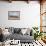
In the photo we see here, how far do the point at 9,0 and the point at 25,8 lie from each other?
0.94 meters

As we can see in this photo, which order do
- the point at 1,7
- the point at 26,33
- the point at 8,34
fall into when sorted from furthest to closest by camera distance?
the point at 1,7 → the point at 26,33 → the point at 8,34

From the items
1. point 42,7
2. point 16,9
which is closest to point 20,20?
point 16,9

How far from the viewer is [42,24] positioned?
19.5ft

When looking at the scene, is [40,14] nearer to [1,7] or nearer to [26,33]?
[26,33]

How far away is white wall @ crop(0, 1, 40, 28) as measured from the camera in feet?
19.2

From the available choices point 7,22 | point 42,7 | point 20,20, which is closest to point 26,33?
point 20,20

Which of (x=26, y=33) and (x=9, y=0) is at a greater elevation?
(x=9, y=0)

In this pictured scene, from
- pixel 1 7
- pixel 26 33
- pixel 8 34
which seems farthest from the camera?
pixel 1 7

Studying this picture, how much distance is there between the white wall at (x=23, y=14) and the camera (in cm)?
586

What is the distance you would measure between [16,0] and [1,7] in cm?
89

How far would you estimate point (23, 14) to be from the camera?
5.90 metres

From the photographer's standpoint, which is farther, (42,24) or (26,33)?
(42,24)

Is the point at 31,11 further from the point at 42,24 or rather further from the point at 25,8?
the point at 42,24

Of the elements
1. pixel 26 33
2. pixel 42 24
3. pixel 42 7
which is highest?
pixel 42 7
